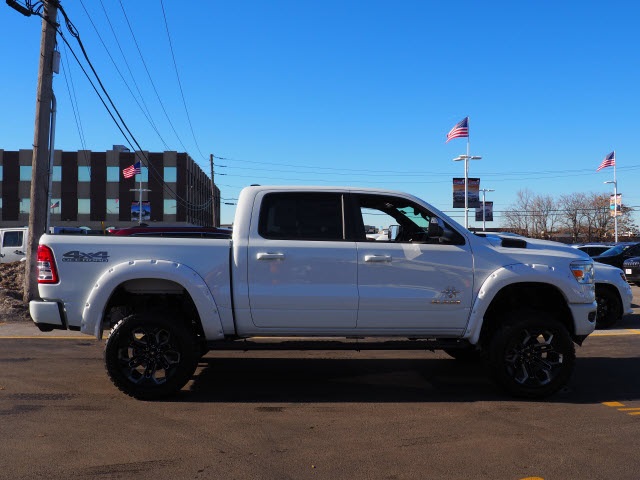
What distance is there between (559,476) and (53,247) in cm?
484

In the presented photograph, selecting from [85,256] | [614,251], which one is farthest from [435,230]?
[614,251]

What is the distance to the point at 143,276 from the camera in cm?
555

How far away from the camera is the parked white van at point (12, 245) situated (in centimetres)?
1919

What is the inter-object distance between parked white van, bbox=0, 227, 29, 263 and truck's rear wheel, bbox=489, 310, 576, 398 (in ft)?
57.9

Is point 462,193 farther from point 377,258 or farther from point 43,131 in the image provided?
point 377,258

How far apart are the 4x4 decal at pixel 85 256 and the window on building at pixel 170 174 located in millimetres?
61369

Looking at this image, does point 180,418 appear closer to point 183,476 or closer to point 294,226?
point 183,476

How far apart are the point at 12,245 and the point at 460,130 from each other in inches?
1060

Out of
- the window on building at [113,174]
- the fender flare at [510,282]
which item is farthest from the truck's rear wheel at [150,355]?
the window on building at [113,174]

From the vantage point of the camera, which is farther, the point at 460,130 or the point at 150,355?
the point at 460,130

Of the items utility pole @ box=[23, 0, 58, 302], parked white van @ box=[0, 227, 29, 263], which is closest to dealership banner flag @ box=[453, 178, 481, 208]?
parked white van @ box=[0, 227, 29, 263]

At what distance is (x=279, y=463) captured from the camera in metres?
4.20

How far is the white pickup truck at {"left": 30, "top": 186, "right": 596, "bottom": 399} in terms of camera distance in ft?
18.4

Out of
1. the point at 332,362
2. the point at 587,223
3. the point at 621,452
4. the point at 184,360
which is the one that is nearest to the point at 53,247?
the point at 184,360
